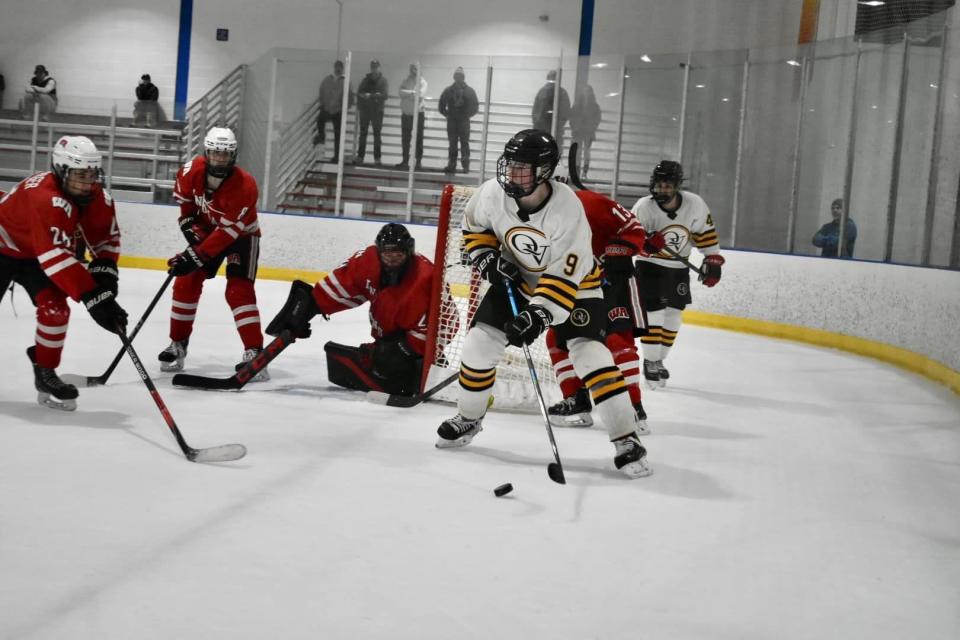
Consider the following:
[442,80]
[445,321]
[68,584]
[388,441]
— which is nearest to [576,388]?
[445,321]

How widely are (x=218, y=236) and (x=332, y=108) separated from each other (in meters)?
4.96

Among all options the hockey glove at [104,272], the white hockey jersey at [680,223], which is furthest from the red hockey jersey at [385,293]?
the white hockey jersey at [680,223]

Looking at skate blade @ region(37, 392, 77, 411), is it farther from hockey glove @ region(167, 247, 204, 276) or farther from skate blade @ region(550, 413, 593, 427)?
skate blade @ region(550, 413, 593, 427)

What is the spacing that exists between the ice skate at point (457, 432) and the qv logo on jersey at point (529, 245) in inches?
20.7

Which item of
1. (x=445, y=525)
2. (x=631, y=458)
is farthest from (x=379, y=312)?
(x=445, y=525)

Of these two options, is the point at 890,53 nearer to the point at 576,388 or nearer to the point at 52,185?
the point at 576,388

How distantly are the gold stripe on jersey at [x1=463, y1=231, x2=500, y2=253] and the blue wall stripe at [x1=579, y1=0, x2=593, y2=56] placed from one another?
33.0ft

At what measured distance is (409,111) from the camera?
8781 mm

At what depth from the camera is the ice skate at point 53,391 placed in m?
3.32

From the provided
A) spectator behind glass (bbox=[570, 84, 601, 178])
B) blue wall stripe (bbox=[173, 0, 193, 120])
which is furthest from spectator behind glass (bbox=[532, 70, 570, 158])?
blue wall stripe (bbox=[173, 0, 193, 120])

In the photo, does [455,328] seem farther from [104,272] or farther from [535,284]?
[104,272]

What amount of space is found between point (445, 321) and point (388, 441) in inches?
36.1

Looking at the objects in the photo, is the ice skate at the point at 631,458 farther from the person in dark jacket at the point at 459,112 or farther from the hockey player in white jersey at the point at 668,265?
the person in dark jacket at the point at 459,112

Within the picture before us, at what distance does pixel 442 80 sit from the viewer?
8.80m
